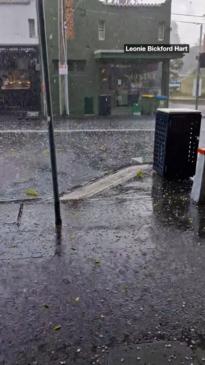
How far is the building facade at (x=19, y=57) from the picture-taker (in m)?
20.9

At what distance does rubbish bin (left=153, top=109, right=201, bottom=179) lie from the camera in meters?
6.36

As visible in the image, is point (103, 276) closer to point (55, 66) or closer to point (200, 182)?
point (200, 182)

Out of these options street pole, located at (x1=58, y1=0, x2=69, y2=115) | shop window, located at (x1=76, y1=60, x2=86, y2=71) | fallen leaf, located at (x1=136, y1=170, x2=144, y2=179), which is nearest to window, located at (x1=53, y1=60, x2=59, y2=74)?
street pole, located at (x1=58, y1=0, x2=69, y2=115)

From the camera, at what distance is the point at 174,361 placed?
8.38 feet

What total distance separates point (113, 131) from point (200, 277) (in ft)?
35.1

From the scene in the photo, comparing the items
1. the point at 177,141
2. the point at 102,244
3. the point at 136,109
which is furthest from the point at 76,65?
the point at 102,244

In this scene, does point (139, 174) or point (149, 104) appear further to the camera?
point (149, 104)

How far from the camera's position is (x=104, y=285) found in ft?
11.4

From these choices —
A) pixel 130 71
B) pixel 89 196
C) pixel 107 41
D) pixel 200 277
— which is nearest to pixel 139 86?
pixel 130 71

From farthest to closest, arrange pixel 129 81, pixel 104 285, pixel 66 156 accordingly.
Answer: pixel 129 81 < pixel 66 156 < pixel 104 285

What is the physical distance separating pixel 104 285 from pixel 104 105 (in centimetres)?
1867

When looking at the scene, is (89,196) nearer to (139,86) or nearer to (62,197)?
(62,197)

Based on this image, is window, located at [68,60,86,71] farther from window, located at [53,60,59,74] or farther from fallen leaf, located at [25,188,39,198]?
fallen leaf, located at [25,188,39,198]

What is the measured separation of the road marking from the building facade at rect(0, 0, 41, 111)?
15.9 meters
